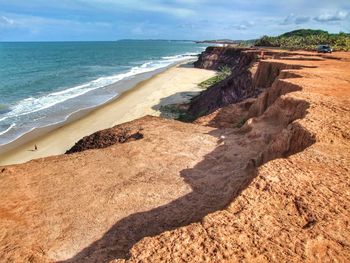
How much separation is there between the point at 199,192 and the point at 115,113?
79.9ft

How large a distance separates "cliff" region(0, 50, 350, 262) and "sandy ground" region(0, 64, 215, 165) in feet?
26.3

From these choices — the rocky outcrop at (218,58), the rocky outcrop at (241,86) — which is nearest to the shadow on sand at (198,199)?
the rocky outcrop at (241,86)

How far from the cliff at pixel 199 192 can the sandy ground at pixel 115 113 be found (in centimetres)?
801

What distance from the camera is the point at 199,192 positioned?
35.6ft

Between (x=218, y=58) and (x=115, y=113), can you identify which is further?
(x=218, y=58)

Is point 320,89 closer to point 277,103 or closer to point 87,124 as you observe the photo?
point 277,103

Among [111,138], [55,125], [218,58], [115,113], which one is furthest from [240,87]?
[218,58]

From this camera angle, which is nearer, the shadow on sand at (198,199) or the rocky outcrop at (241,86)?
the shadow on sand at (198,199)

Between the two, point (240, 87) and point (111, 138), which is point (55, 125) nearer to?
point (111, 138)

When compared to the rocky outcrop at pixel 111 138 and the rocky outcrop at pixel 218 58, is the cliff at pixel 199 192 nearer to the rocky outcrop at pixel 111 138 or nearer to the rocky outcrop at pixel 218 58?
the rocky outcrop at pixel 111 138

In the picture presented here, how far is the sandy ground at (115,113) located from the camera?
965 inches

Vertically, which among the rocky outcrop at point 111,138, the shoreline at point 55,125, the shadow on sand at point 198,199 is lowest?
the shoreline at point 55,125

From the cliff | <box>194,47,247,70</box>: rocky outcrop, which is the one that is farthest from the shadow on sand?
<box>194,47,247,70</box>: rocky outcrop

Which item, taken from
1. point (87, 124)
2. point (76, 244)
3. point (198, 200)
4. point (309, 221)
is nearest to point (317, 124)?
point (198, 200)
